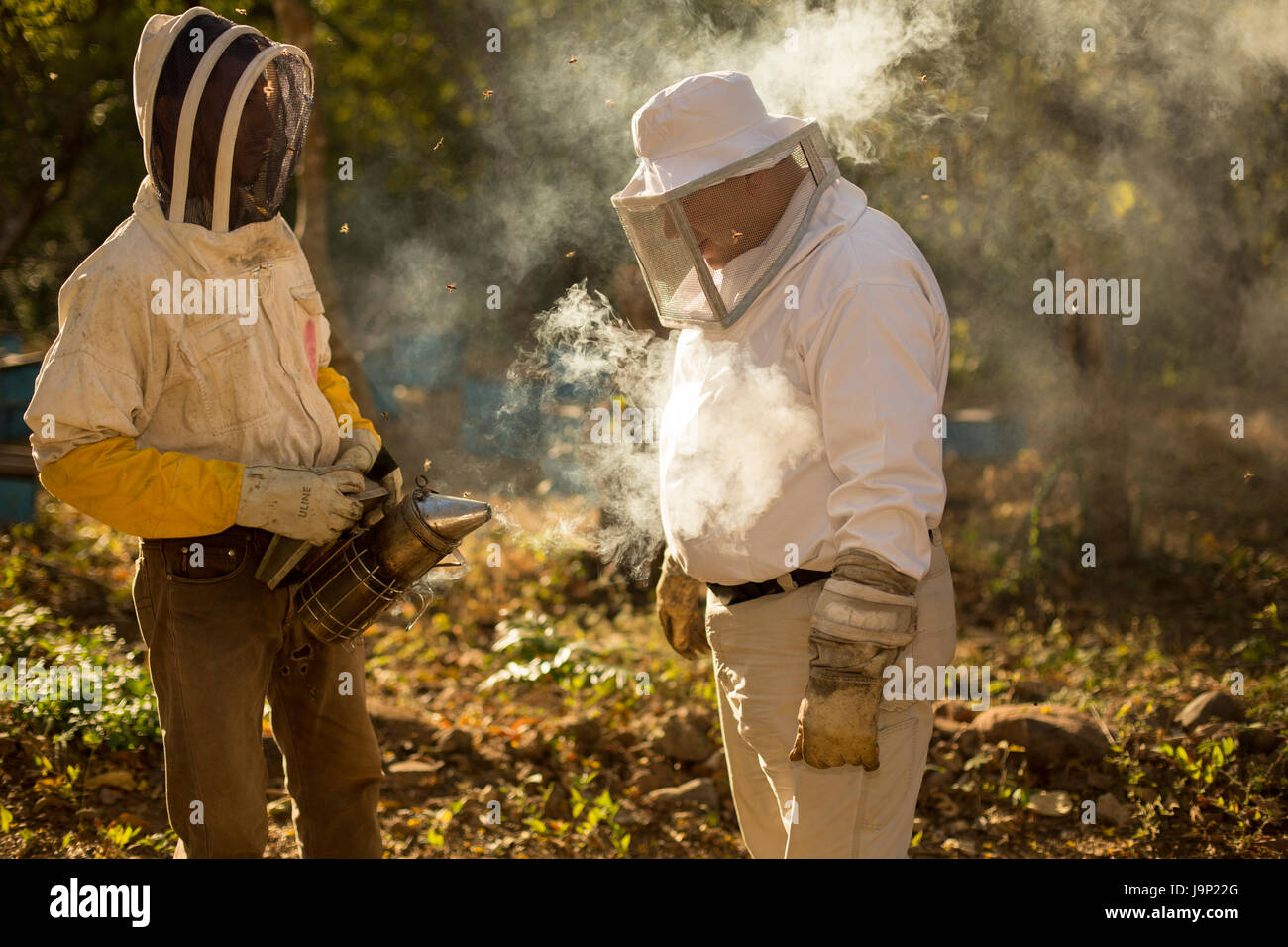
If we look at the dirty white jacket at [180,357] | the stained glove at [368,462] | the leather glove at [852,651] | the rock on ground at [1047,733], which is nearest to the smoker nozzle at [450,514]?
the stained glove at [368,462]

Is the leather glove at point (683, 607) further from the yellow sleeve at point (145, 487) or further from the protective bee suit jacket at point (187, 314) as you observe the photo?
the yellow sleeve at point (145, 487)

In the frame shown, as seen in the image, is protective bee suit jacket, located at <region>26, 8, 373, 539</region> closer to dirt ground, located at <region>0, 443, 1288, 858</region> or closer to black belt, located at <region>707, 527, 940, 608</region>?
dirt ground, located at <region>0, 443, 1288, 858</region>

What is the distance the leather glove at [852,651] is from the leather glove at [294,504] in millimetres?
1246

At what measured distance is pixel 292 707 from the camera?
3086 mm

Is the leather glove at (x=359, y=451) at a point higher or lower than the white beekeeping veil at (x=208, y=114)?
lower

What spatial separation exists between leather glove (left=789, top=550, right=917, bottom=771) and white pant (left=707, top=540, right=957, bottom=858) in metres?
0.18

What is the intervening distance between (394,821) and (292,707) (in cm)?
124

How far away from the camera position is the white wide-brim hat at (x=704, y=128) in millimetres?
2625

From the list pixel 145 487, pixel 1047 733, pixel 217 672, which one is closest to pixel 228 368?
pixel 145 487

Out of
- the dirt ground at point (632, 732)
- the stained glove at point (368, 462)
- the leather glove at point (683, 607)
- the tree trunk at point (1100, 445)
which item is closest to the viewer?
the stained glove at point (368, 462)

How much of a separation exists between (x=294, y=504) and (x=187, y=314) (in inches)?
21.3

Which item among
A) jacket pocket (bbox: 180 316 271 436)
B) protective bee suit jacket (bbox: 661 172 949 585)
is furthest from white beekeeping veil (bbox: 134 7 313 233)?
protective bee suit jacket (bbox: 661 172 949 585)

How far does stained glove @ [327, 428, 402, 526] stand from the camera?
3.04 m

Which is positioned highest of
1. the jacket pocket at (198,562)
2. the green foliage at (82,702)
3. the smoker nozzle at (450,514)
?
the smoker nozzle at (450,514)
